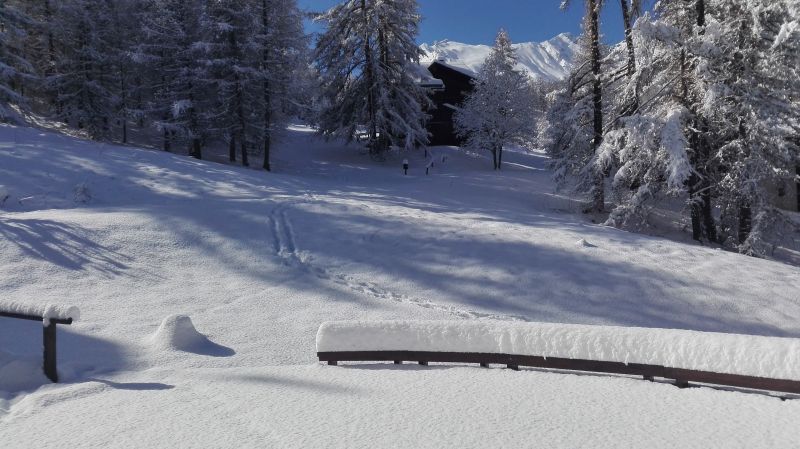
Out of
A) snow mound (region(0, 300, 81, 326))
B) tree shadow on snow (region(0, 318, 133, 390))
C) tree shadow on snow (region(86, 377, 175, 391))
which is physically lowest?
tree shadow on snow (region(0, 318, 133, 390))

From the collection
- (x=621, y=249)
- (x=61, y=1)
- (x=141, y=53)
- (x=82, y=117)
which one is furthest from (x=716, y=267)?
(x=61, y=1)

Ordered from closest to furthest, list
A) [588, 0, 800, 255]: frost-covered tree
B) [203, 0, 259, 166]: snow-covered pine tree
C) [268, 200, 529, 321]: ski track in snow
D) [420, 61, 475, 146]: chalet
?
[268, 200, 529, 321]: ski track in snow, [588, 0, 800, 255]: frost-covered tree, [203, 0, 259, 166]: snow-covered pine tree, [420, 61, 475, 146]: chalet

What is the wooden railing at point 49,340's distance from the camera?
5.23 meters

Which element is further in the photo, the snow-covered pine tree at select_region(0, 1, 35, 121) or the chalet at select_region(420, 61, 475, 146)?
the chalet at select_region(420, 61, 475, 146)

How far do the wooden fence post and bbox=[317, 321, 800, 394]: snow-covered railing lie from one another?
275 centimetres

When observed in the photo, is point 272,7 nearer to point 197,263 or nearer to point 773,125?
point 197,263

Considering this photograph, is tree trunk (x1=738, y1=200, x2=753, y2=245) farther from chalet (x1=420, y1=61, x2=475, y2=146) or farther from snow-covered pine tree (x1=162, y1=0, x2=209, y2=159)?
chalet (x1=420, y1=61, x2=475, y2=146)

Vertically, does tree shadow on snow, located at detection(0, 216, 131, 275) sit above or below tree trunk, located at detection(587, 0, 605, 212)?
Answer: below

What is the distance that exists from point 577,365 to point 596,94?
16.3m

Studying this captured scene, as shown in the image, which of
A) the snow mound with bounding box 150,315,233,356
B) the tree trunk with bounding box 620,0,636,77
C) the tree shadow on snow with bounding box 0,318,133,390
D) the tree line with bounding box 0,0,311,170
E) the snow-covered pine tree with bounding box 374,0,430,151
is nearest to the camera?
the tree shadow on snow with bounding box 0,318,133,390

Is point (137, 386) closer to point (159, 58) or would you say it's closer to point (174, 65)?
point (159, 58)

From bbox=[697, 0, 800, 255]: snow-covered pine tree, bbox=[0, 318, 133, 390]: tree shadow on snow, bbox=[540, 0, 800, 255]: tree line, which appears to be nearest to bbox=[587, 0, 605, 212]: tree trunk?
bbox=[540, 0, 800, 255]: tree line

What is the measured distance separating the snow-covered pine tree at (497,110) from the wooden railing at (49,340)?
31782mm

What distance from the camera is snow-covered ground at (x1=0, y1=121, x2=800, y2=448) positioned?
4155mm
